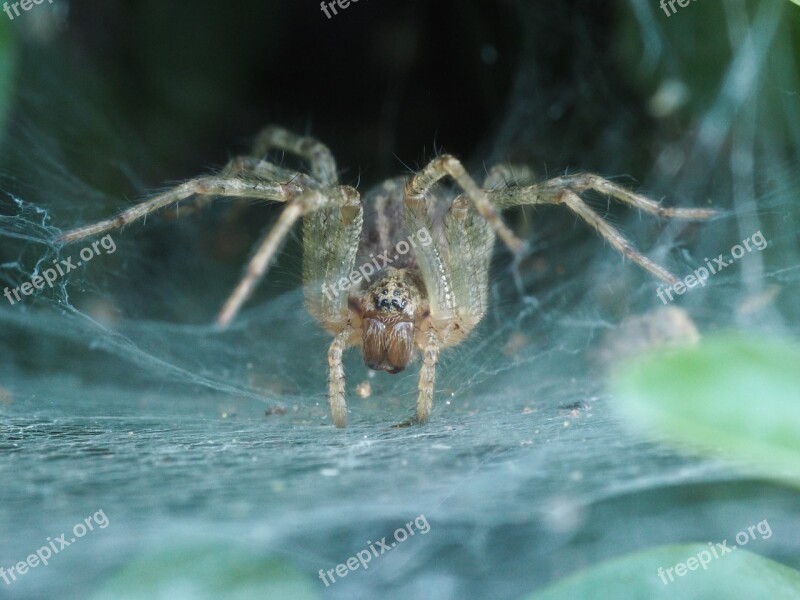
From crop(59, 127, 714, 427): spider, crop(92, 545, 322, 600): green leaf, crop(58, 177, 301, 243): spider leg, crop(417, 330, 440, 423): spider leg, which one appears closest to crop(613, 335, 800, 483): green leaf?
crop(59, 127, 714, 427): spider

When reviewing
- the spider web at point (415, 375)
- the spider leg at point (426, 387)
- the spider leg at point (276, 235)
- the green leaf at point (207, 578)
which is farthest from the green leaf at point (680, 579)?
the spider leg at point (276, 235)

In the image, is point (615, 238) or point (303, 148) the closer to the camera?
point (615, 238)

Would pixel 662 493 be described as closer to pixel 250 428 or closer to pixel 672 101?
pixel 250 428

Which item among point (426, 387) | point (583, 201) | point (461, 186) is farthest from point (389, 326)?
point (583, 201)

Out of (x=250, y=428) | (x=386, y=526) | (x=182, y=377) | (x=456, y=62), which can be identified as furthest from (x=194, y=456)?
(x=456, y=62)

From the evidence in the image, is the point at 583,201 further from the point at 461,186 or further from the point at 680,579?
the point at 680,579

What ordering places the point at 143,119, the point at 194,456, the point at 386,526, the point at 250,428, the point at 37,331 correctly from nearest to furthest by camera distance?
1. the point at 386,526
2. the point at 194,456
3. the point at 250,428
4. the point at 37,331
5. the point at 143,119

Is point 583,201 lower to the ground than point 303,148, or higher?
lower
